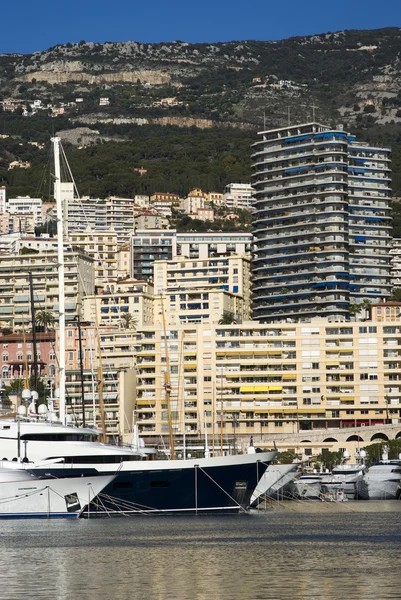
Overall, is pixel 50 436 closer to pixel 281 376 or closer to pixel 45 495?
pixel 45 495

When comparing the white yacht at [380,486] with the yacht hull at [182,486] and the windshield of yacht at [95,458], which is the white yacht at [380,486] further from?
the windshield of yacht at [95,458]

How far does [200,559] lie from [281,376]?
123898 millimetres

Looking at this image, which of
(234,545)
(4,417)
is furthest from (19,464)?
(234,545)

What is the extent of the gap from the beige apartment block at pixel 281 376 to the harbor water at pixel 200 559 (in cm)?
9250

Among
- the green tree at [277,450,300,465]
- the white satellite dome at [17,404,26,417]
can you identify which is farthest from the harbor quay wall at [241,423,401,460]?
A: the white satellite dome at [17,404,26,417]

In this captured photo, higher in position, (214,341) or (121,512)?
(214,341)

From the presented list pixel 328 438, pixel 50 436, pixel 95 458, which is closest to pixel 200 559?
pixel 95 458

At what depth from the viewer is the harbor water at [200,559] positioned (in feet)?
136

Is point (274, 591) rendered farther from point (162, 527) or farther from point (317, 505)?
point (317, 505)

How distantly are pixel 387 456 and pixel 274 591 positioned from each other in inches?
4233

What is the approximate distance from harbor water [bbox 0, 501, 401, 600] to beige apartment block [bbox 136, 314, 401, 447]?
92496 millimetres

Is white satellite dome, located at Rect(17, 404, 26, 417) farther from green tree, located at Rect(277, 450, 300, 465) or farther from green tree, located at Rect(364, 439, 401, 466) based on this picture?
green tree, located at Rect(364, 439, 401, 466)

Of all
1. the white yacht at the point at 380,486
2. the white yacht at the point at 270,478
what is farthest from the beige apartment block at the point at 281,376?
the white yacht at the point at 270,478

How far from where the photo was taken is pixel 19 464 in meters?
74.8
